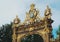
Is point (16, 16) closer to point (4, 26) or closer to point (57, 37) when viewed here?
point (57, 37)

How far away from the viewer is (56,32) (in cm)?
2138

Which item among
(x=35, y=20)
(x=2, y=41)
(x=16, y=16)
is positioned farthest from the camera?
(x=2, y=41)

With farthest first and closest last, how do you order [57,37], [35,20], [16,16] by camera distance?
[16,16] → [35,20] → [57,37]

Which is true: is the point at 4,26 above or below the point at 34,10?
below

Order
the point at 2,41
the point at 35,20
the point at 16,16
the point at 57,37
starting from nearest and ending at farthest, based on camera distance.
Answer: the point at 57,37
the point at 35,20
the point at 16,16
the point at 2,41

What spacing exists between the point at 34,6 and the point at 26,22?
168 cm

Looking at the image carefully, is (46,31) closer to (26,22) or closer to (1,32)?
(26,22)

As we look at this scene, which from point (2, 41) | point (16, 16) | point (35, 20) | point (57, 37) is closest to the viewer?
point (57, 37)

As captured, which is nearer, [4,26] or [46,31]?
[46,31]

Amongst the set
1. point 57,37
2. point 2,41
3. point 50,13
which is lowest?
point 2,41

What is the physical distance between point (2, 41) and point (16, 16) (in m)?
9.58

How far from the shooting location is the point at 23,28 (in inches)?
948

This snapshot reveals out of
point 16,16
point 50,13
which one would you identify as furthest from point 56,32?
point 16,16

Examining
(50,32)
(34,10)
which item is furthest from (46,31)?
(34,10)
